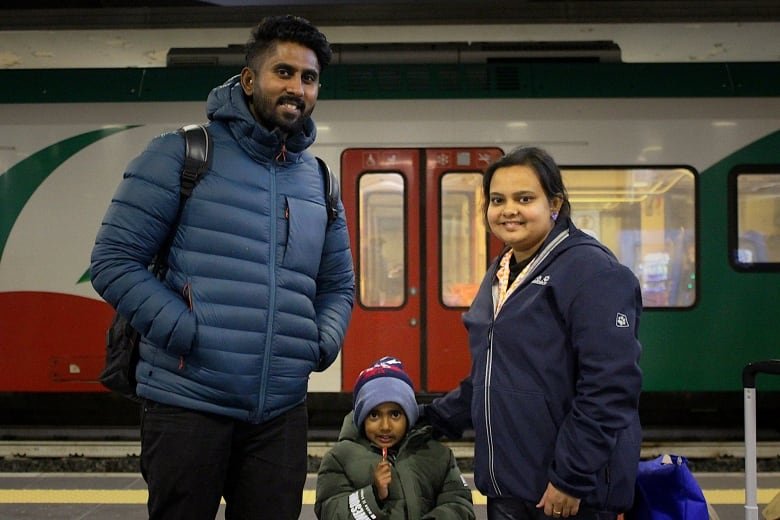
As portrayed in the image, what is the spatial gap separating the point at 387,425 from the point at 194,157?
103 centimetres

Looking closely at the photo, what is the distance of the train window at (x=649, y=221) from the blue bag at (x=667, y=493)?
13.5 ft

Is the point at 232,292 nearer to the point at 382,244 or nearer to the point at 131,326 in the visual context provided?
the point at 131,326

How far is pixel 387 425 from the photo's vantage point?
8.31ft

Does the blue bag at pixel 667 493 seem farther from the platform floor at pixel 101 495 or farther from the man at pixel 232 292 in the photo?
the platform floor at pixel 101 495

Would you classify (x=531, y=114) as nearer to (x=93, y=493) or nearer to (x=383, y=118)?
(x=383, y=118)

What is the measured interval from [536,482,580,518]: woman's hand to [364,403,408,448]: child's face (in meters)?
0.61

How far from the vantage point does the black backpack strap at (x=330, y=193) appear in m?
2.27

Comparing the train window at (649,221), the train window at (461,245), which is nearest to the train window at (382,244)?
the train window at (461,245)

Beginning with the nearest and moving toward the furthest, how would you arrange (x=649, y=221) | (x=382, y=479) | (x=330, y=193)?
(x=330, y=193) < (x=382, y=479) < (x=649, y=221)

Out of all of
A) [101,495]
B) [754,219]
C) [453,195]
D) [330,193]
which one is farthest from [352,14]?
[330,193]

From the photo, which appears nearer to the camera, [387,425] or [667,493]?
[667,493]

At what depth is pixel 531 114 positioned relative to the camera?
629 cm

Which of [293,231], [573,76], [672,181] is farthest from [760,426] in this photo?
[293,231]

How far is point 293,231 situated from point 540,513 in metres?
0.96
